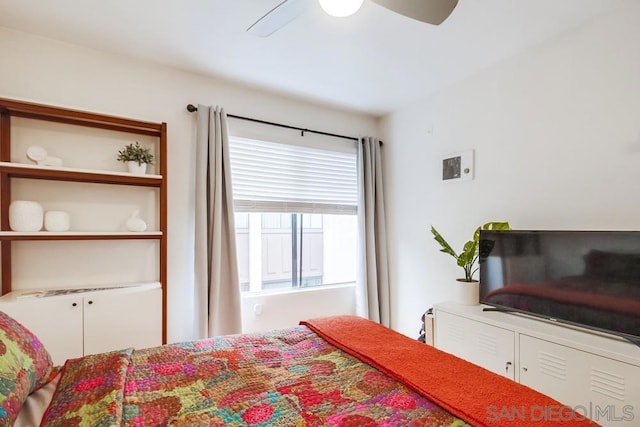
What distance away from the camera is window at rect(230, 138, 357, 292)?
2.93 m

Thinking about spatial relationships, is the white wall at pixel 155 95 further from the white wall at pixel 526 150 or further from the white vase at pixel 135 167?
the white wall at pixel 526 150

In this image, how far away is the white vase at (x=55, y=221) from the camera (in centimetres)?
202

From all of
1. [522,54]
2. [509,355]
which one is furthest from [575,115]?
[509,355]

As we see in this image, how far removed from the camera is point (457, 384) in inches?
44.9

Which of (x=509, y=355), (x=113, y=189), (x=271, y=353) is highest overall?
(x=113, y=189)

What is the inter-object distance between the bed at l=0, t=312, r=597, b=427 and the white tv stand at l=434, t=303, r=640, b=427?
84 centimetres

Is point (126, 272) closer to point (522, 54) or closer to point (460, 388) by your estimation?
point (460, 388)

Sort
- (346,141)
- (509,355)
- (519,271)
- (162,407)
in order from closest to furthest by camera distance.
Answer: (162,407) → (509,355) → (519,271) → (346,141)

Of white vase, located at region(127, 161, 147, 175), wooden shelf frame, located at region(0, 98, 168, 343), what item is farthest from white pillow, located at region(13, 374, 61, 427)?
white vase, located at region(127, 161, 147, 175)

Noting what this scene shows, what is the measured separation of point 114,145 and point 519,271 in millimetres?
2968

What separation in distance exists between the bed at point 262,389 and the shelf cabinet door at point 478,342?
87 cm

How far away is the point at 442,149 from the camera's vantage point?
2.94 metres

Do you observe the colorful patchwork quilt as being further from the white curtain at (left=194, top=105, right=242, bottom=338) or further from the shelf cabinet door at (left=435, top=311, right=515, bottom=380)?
the shelf cabinet door at (left=435, top=311, right=515, bottom=380)

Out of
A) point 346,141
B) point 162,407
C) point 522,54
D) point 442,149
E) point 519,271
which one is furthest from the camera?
point 346,141
